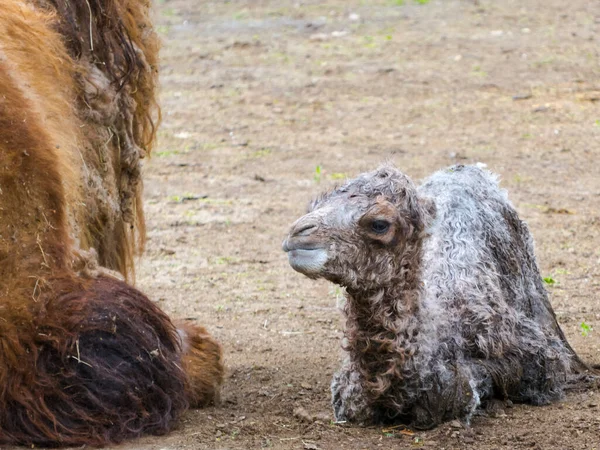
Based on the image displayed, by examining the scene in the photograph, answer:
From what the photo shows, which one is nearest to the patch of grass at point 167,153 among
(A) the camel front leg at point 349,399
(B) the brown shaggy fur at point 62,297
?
(B) the brown shaggy fur at point 62,297

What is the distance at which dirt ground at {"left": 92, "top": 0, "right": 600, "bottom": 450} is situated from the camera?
4383mm

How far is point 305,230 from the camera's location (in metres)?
3.73

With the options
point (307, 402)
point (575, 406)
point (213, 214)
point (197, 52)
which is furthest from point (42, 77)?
point (197, 52)

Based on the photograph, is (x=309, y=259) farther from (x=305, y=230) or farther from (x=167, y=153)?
(x=167, y=153)

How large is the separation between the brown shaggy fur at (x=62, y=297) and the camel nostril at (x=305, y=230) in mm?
624

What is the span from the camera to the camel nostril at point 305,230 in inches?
146

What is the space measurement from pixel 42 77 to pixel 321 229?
4.00 feet

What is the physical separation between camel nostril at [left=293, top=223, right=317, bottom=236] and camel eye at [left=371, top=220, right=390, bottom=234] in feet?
0.73

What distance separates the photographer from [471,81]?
10930mm

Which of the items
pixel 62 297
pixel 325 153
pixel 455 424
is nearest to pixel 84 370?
pixel 62 297

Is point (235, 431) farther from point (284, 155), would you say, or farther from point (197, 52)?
point (197, 52)

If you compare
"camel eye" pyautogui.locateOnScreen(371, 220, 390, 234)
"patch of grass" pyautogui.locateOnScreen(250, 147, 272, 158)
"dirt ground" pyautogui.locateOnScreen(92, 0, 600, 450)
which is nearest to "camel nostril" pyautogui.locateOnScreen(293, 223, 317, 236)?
"camel eye" pyautogui.locateOnScreen(371, 220, 390, 234)

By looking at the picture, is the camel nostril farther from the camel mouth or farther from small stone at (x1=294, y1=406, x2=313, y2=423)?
small stone at (x1=294, y1=406, x2=313, y2=423)

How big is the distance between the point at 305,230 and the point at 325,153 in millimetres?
5399
